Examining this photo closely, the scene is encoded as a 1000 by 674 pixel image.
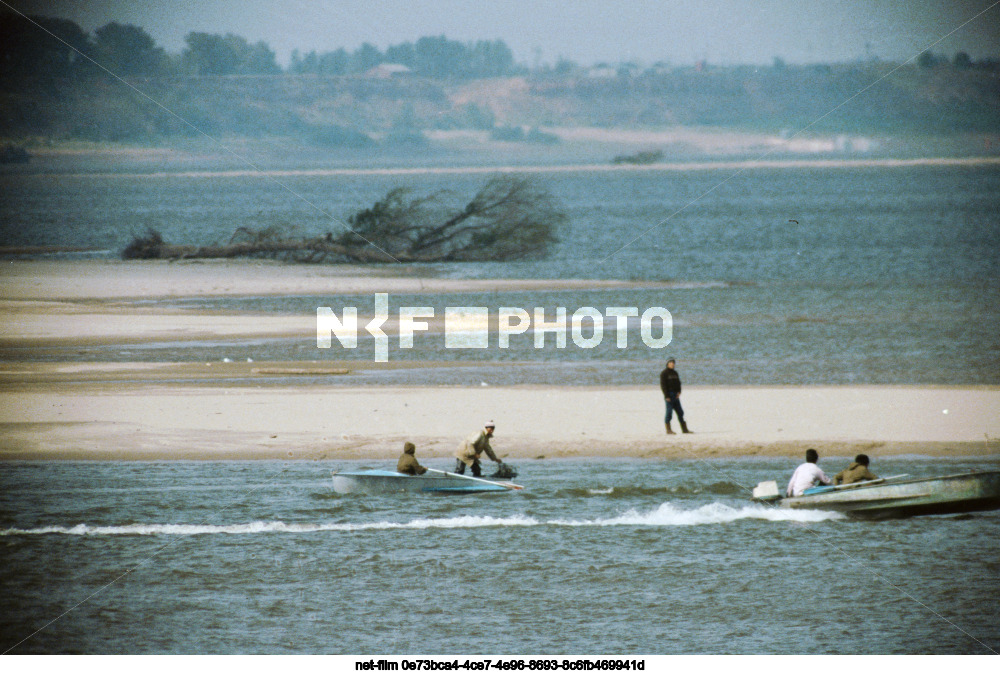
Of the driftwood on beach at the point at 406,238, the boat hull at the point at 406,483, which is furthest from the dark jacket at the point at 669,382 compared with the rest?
the driftwood on beach at the point at 406,238

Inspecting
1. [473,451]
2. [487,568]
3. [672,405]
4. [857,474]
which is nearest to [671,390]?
[672,405]

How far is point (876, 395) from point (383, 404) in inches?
497

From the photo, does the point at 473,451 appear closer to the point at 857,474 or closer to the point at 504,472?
the point at 504,472

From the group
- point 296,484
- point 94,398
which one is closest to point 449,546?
point 296,484

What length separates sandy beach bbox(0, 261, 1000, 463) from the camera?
28.8 m

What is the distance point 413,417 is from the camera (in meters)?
31.3

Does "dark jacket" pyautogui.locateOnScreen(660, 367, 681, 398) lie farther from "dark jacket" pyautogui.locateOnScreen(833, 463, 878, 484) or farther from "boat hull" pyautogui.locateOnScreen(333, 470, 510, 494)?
"dark jacket" pyautogui.locateOnScreen(833, 463, 878, 484)

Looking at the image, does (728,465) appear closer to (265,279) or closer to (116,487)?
(116,487)

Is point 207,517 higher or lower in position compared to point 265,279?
lower

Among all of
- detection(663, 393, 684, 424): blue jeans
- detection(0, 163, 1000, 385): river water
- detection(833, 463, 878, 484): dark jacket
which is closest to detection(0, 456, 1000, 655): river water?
detection(833, 463, 878, 484): dark jacket

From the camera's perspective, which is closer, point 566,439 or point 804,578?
point 804,578

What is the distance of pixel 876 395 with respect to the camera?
33.7m

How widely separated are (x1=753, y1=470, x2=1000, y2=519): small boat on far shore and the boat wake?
473mm

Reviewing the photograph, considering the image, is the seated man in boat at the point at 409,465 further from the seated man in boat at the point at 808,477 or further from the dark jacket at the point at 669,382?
the seated man in boat at the point at 808,477
